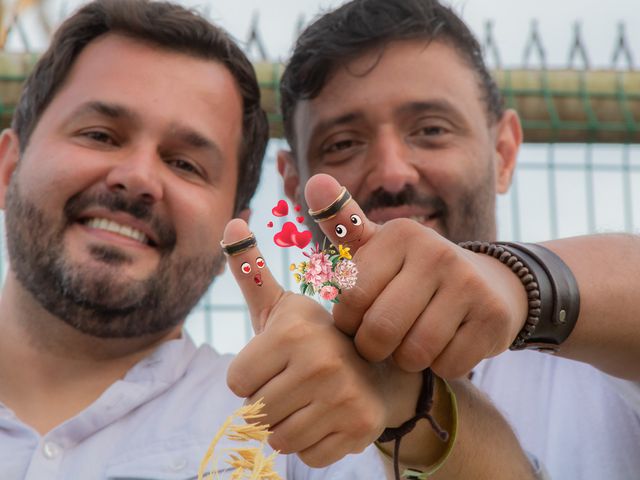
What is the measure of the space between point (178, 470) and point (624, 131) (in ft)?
6.17

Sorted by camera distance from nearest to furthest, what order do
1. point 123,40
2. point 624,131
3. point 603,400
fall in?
point 603,400, point 123,40, point 624,131

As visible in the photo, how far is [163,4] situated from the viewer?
2.74 metres

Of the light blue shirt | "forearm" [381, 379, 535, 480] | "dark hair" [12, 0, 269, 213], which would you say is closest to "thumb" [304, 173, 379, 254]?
"forearm" [381, 379, 535, 480]

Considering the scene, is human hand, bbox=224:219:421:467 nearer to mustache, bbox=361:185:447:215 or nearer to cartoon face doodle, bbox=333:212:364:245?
cartoon face doodle, bbox=333:212:364:245

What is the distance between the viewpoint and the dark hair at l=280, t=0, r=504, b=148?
247 cm

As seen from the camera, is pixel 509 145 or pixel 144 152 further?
pixel 509 145

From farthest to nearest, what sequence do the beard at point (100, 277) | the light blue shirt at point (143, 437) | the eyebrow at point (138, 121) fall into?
the eyebrow at point (138, 121) < the beard at point (100, 277) < the light blue shirt at point (143, 437)

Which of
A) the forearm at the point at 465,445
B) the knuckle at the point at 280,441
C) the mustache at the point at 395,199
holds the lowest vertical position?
the forearm at the point at 465,445

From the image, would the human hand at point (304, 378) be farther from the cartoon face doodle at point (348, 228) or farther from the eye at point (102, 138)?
the eye at point (102, 138)

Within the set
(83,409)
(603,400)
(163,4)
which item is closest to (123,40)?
(163,4)

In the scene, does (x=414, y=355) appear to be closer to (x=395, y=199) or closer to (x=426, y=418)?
(x=426, y=418)

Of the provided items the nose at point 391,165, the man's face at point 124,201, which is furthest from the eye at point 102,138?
the nose at point 391,165

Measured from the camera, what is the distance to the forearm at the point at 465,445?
1.57 m

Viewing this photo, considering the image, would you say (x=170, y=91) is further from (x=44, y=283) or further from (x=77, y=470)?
(x=77, y=470)
